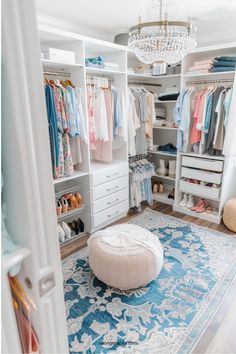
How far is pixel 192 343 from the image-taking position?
1615 millimetres

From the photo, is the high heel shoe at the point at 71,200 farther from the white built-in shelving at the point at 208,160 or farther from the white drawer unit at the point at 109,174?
the white built-in shelving at the point at 208,160

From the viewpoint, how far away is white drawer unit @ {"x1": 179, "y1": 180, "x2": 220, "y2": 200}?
3105 mm

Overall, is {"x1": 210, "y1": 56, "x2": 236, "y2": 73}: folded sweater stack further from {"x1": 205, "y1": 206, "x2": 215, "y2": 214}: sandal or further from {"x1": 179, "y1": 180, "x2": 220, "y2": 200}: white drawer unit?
{"x1": 205, "y1": 206, "x2": 215, "y2": 214}: sandal

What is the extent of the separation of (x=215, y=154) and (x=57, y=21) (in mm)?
2429

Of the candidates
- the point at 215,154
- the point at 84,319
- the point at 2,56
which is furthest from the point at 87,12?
the point at 84,319

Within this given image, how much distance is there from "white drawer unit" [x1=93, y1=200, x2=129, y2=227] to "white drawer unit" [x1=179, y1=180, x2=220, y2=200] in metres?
0.84

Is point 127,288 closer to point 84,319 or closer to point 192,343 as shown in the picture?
point 84,319

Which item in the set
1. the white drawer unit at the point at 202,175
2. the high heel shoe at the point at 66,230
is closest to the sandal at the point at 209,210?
the white drawer unit at the point at 202,175

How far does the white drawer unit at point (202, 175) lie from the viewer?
9.96 feet

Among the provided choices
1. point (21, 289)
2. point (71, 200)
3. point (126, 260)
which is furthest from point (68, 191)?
point (21, 289)

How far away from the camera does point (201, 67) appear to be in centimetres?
298

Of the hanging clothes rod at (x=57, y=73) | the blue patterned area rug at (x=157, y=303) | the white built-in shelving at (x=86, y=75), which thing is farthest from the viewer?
the hanging clothes rod at (x=57, y=73)

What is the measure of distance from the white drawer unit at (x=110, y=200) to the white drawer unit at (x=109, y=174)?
221mm

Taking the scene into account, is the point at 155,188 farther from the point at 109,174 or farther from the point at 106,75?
the point at 106,75
